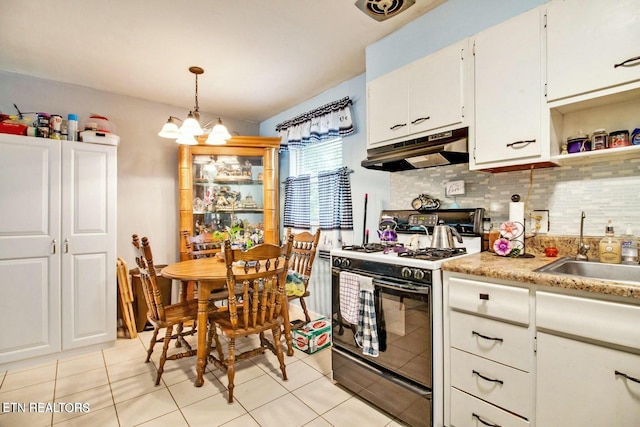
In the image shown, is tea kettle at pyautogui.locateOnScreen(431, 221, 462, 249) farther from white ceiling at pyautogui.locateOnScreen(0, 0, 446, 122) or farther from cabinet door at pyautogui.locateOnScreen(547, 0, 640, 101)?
white ceiling at pyautogui.locateOnScreen(0, 0, 446, 122)

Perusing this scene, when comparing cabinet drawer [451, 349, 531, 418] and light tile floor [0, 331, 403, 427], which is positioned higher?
cabinet drawer [451, 349, 531, 418]

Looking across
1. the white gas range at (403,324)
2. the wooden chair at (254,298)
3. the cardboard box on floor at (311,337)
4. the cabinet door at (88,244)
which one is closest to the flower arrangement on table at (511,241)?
the white gas range at (403,324)

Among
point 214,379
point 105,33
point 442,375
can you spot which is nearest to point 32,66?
point 105,33

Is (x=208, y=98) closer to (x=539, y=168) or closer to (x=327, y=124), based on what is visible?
(x=327, y=124)

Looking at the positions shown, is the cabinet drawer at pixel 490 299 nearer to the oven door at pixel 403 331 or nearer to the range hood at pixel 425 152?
the oven door at pixel 403 331

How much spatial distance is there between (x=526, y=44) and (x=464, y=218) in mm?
1010

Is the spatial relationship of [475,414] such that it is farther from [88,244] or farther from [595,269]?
[88,244]

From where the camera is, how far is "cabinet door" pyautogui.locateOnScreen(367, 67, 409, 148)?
2111mm

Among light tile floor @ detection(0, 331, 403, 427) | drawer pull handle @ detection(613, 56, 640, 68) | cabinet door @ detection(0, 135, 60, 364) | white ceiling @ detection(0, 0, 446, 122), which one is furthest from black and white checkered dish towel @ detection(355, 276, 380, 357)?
cabinet door @ detection(0, 135, 60, 364)

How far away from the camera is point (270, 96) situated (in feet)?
11.1

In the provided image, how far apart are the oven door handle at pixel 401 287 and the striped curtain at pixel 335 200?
1264 millimetres

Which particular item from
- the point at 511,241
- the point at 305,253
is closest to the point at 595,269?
the point at 511,241

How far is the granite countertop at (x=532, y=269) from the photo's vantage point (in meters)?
1.07

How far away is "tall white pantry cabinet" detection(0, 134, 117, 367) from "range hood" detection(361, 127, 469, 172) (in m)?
2.39
